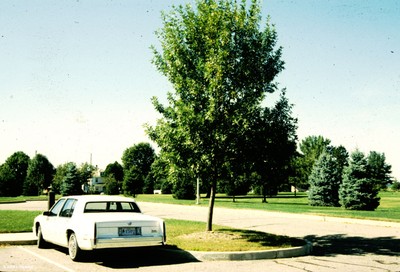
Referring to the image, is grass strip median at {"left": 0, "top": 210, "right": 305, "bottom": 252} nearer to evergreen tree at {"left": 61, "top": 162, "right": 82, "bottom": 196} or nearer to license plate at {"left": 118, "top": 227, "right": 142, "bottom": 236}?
license plate at {"left": 118, "top": 227, "right": 142, "bottom": 236}

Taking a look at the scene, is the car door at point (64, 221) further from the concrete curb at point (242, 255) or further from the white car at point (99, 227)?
the concrete curb at point (242, 255)

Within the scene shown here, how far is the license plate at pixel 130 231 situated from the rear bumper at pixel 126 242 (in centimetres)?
12

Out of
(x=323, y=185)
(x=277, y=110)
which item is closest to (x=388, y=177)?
(x=323, y=185)

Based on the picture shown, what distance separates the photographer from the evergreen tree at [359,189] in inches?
1176

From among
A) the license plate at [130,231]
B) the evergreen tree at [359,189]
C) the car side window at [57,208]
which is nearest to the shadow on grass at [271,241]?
the license plate at [130,231]

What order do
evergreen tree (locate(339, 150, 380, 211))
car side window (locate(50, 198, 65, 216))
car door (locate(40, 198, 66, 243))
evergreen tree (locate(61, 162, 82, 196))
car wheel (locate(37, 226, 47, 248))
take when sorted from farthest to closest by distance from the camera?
evergreen tree (locate(61, 162, 82, 196)), evergreen tree (locate(339, 150, 380, 211)), car wheel (locate(37, 226, 47, 248)), car side window (locate(50, 198, 65, 216)), car door (locate(40, 198, 66, 243))

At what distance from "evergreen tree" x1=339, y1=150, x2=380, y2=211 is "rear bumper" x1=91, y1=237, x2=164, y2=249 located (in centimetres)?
2571

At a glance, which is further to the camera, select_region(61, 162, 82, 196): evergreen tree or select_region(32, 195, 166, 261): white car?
select_region(61, 162, 82, 196): evergreen tree

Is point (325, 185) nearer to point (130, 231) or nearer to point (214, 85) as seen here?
point (214, 85)

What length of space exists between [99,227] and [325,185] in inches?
1247

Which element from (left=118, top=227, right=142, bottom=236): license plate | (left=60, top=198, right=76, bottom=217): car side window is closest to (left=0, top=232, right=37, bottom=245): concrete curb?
(left=60, top=198, right=76, bottom=217): car side window

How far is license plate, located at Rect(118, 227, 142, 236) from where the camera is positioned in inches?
311

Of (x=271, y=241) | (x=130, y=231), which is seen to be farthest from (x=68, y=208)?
(x=271, y=241)

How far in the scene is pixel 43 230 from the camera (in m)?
9.87
